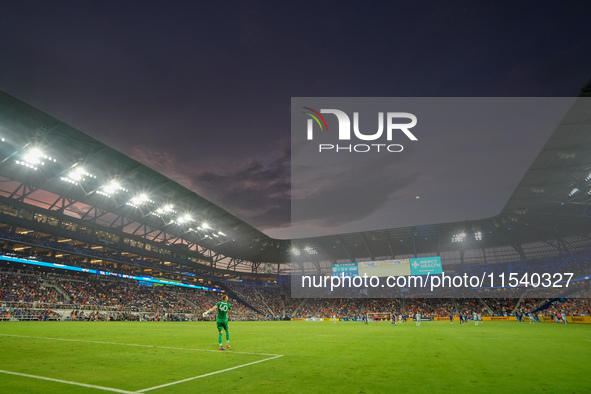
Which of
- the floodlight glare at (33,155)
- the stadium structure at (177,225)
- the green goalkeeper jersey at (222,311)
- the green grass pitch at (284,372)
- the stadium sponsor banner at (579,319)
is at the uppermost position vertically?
the floodlight glare at (33,155)

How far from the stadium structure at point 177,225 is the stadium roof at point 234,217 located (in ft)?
0.58

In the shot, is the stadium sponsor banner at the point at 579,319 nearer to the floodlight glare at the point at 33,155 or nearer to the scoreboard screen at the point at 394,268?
the scoreboard screen at the point at 394,268

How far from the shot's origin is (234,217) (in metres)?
63.2

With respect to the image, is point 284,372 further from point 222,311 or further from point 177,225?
point 177,225

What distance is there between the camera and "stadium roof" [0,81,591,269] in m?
33.9

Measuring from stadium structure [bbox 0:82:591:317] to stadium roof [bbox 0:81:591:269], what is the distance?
18cm

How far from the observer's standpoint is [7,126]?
109ft

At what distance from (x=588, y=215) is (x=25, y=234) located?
79.0 metres

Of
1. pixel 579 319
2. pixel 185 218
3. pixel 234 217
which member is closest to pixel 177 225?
pixel 185 218

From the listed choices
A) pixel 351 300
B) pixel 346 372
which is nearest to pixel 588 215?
pixel 351 300

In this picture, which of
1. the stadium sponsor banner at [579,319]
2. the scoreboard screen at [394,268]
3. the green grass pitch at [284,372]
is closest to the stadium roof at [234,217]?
the scoreboard screen at [394,268]

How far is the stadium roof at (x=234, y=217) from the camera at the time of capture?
111ft

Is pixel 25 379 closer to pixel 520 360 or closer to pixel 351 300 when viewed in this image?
pixel 520 360

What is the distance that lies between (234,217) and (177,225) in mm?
12804
